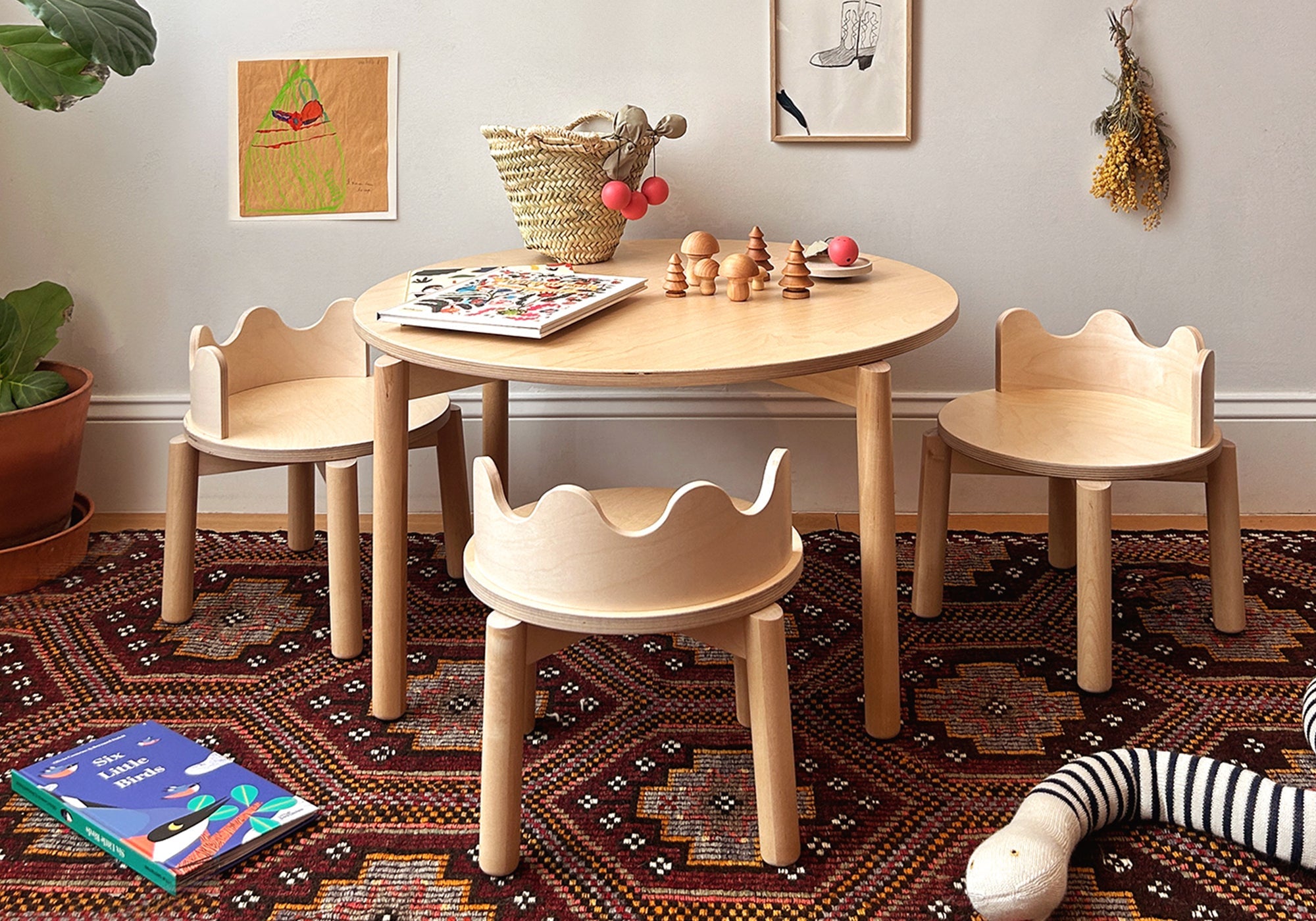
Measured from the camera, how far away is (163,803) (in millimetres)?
1642

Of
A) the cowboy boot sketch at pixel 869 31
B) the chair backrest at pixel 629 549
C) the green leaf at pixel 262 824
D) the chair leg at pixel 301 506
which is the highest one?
the cowboy boot sketch at pixel 869 31

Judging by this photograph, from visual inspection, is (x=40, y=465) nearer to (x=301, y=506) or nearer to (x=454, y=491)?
(x=301, y=506)

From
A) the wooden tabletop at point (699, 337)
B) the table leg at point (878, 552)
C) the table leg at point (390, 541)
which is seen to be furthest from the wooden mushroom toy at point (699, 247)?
the table leg at point (390, 541)

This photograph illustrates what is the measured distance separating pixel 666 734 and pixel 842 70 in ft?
4.83

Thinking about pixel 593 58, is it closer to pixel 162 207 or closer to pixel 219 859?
pixel 162 207

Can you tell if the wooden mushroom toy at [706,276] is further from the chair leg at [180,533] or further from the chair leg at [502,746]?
the chair leg at [180,533]

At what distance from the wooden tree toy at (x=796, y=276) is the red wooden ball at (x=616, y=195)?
0.34 metres

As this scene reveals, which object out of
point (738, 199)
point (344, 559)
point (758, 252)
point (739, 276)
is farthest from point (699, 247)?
point (344, 559)

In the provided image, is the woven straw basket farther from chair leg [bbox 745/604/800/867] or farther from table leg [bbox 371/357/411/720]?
chair leg [bbox 745/604/800/867]

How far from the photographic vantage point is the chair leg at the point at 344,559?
2.00 m

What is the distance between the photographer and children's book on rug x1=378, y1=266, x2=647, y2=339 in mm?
1689

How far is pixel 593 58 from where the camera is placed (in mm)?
2557

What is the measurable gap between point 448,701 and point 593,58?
1407 mm

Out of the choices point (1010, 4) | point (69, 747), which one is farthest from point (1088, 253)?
point (69, 747)
